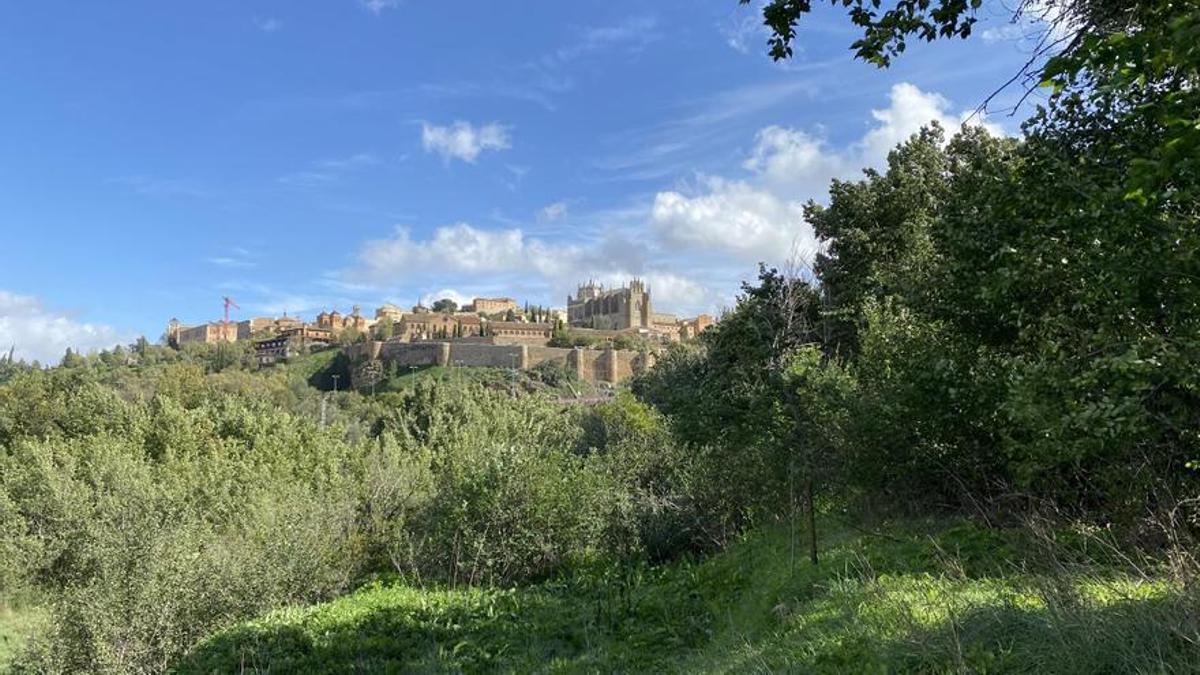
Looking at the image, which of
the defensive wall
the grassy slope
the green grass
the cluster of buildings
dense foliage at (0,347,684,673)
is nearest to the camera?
the grassy slope

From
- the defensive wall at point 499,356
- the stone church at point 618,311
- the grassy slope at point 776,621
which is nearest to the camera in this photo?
the grassy slope at point 776,621

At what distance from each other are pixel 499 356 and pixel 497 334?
11.8 meters

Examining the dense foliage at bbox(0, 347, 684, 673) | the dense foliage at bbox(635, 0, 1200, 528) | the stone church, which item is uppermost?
the stone church

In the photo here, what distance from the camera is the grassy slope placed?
3.44m

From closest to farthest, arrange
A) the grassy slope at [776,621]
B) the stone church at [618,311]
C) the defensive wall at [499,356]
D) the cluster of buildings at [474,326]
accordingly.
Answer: the grassy slope at [776,621] < the defensive wall at [499,356] < the cluster of buildings at [474,326] < the stone church at [618,311]

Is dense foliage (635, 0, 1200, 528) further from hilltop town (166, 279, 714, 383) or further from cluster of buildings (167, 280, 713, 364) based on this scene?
cluster of buildings (167, 280, 713, 364)

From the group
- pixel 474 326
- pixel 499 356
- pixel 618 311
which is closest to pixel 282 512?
pixel 499 356

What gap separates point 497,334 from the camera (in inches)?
4306

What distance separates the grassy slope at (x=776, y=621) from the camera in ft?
11.3

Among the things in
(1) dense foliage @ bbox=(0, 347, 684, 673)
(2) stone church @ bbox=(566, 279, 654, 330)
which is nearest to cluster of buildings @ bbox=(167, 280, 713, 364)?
(2) stone church @ bbox=(566, 279, 654, 330)

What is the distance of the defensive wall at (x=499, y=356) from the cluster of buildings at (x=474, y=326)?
5.51 meters

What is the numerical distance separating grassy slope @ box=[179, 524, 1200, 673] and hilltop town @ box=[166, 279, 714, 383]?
43.6 meters

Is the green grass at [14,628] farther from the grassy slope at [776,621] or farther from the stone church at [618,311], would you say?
the stone church at [618,311]

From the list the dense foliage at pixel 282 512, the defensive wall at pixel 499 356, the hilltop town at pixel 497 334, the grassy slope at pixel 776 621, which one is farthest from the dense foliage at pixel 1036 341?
the defensive wall at pixel 499 356
